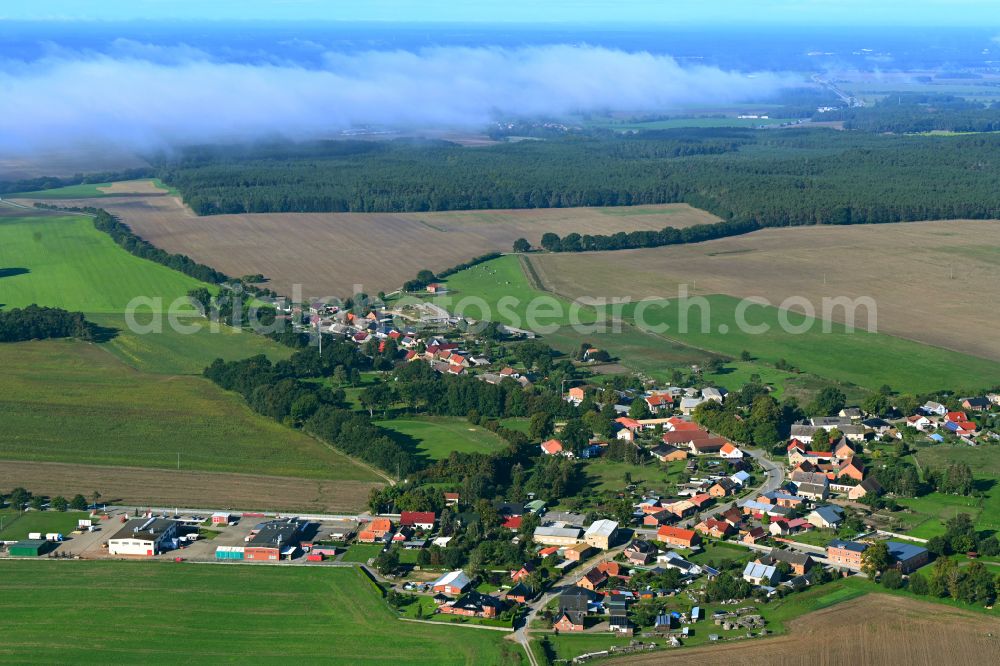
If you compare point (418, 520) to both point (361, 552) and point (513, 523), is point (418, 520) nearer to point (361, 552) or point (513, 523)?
point (361, 552)

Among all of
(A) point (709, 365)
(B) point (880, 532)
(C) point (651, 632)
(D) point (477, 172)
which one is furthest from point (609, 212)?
(C) point (651, 632)

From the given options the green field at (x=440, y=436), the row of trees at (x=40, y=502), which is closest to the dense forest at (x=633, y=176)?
the green field at (x=440, y=436)

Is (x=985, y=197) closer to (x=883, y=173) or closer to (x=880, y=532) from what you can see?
(x=883, y=173)

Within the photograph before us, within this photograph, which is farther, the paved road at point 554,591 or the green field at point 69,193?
the green field at point 69,193

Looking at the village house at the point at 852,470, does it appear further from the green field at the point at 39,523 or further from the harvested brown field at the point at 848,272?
the green field at the point at 39,523

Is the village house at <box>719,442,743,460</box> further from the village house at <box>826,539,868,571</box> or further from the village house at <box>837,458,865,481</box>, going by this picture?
the village house at <box>826,539,868,571</box>

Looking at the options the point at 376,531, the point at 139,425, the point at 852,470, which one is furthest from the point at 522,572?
the point at 139,425
